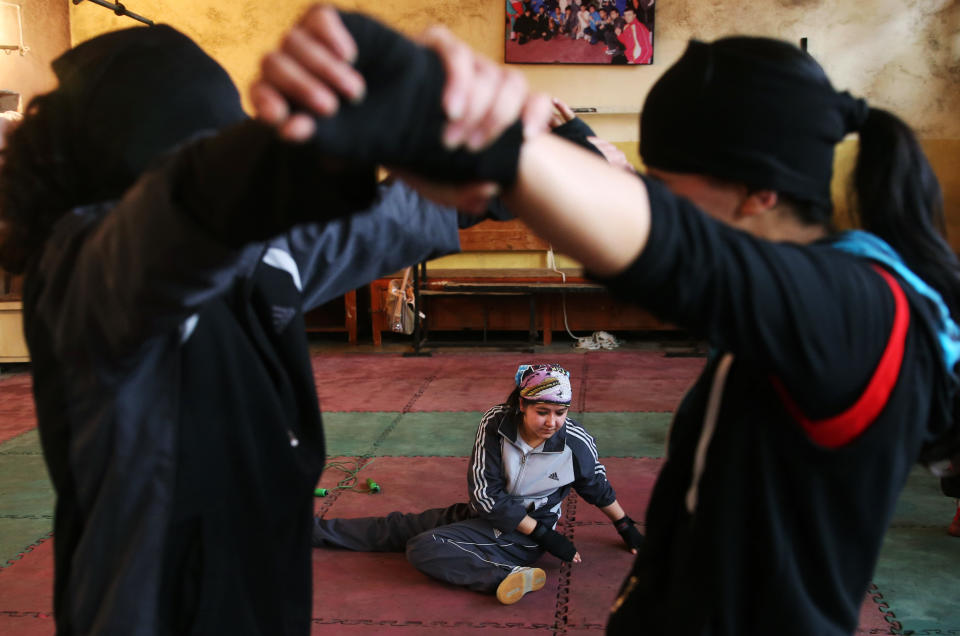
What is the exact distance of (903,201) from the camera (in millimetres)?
954

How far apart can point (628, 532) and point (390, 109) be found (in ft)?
10.2

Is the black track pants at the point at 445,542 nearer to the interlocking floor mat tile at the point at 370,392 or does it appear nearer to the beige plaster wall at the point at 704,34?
the interlocking floor mat tile at the point at 370,392

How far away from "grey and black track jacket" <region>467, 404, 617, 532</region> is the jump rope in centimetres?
104

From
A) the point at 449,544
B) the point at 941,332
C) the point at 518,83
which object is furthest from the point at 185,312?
the point at 449,544

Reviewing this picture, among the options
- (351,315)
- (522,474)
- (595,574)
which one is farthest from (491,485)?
(351,315)

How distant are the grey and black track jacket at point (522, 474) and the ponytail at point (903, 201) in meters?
2.45

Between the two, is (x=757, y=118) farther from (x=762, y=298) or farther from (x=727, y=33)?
(x=727, y=33)

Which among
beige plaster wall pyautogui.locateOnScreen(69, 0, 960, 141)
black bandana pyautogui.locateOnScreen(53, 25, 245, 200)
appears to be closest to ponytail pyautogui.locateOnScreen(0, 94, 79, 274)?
black bandana pyautogui.locateOnScreen(53, 25, 245, 200)

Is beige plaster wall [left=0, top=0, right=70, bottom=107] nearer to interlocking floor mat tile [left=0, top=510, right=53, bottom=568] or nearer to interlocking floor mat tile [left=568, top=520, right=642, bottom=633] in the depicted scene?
interlocking floor mat tile [left=0, top=510, right=53, bottom=568]

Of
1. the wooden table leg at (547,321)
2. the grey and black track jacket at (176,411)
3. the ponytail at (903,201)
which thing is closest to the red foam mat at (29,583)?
the grey and black track jacket at (176,411)

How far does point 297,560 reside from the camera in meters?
1.23

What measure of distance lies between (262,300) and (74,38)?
10.1 m

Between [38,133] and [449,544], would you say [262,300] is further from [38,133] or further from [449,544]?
[449,544]

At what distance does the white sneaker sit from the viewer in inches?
118
